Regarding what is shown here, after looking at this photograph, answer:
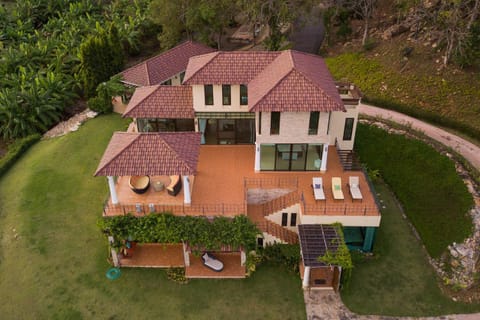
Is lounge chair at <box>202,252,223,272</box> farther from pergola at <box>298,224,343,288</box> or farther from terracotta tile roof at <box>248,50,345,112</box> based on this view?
terracotta tile roof at <box>248,50,345,112</box>

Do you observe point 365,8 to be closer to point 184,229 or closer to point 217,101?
point 217,101

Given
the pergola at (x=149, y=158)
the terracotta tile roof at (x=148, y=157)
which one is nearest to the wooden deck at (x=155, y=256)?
the pergola at (x=149, y=158)

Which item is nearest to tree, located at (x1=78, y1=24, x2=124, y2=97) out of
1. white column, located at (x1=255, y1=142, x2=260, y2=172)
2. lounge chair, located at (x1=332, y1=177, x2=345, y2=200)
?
white column, located at (x1=255, y1=142, x2=260, y2=172)

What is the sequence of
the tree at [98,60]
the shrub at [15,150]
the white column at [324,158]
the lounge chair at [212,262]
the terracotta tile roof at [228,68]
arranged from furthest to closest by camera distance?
1. the tree at [98,60]
2. the shrub at [15,150]
3. the terracotta tile roof at [228,68]
4. the white column at [324,158]
5. the lounge chair at [212,262]

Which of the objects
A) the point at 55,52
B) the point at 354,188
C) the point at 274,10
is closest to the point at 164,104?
the point at 354,188

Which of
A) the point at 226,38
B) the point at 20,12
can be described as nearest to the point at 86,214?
the point at 226,38

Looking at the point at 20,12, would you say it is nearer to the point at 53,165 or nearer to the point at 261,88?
the point at 53,165

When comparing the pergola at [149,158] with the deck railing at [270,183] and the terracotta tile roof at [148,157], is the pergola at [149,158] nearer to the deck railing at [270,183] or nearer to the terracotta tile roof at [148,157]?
the terracotta tile roof at [148,157]
